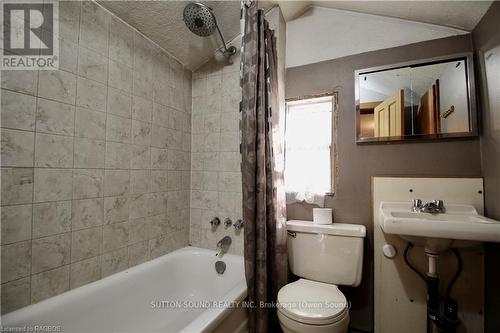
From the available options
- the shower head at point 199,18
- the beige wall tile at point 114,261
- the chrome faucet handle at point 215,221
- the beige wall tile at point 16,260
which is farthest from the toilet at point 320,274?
the shower head at point 199,18

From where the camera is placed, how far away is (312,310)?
1.04m

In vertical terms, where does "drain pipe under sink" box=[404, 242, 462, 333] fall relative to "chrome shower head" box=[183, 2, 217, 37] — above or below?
below

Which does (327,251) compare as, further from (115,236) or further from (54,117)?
(54,117)

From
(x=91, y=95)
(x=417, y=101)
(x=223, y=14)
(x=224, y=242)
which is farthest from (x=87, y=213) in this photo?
(x=417, y=101)

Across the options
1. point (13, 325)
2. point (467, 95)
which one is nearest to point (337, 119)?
point (467, 95)

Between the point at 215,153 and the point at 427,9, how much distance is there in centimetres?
162

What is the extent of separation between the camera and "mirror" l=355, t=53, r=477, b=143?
122cm

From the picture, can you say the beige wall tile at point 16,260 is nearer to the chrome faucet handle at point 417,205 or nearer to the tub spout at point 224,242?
the tub spout at point 224,242

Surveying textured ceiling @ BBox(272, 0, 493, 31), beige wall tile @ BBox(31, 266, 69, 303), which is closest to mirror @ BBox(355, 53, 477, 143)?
textured ceiling @ BBox(272, 0, 493, 31)

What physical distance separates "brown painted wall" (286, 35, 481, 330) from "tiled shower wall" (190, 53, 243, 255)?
513mm

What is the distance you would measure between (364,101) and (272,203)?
0.92 m

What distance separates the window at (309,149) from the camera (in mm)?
1548

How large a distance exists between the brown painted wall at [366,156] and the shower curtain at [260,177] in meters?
0.35

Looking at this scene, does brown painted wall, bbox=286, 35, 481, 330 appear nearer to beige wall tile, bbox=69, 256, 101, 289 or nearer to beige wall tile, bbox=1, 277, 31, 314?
beige wall tile, bbox=69, 256, 101, 289
